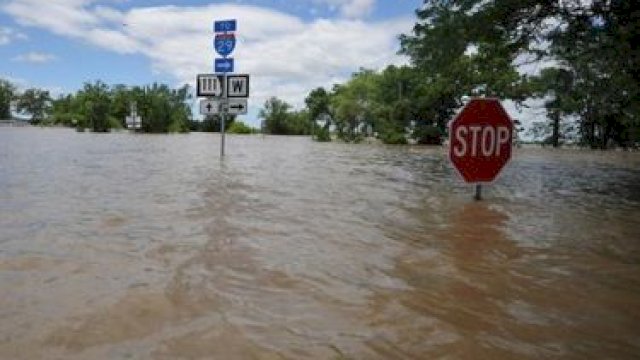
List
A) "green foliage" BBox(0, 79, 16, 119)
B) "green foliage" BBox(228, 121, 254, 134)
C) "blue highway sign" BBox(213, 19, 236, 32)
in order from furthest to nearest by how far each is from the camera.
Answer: "green foliage" BBox(0, 79, 16, 119), "green foliage" BBox(228, 121, 254, 134), "blue highway sign" BBox(213, 19, 236, 32)

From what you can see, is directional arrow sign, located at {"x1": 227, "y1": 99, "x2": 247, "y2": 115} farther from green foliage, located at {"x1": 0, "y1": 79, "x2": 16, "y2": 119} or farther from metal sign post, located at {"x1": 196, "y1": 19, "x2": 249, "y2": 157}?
green foliage, located at {"x1": 0, "y1": 79, "x2": 16, "y2": 119}

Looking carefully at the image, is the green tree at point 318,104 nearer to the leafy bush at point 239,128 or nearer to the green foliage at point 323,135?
the leafy bush at point 239,128

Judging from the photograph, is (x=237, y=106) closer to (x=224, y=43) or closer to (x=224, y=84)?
(x=224, y=84)

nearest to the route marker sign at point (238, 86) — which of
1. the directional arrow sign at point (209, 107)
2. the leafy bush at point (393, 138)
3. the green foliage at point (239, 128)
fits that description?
the directional arrow sign at point (209, 107)

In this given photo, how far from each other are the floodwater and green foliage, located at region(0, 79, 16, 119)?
117534 mm

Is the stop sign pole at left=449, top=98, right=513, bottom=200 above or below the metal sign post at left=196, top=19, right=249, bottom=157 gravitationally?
below

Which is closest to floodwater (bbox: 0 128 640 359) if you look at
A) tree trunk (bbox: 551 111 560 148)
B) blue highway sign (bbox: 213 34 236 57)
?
blue highway sign (bbox: 213 34 236 57)

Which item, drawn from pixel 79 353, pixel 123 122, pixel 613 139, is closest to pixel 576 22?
pixel 79 353

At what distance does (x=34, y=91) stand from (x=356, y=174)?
393 feet

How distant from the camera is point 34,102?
119m

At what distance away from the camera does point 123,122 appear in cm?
8406

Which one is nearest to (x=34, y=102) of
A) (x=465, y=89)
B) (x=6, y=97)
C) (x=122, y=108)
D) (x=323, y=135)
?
(x=6, y=97)

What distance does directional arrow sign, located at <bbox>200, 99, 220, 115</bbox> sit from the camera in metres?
16.8

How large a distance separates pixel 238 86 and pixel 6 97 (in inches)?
4432
